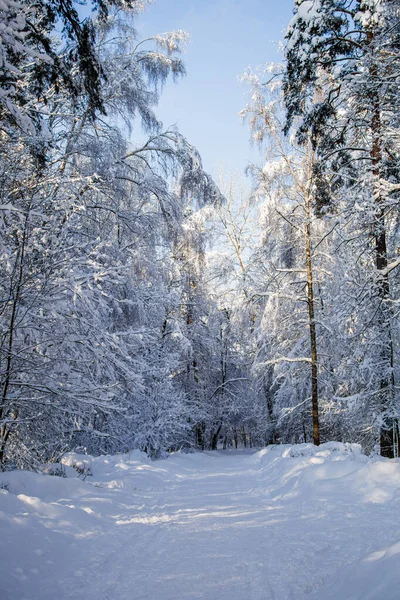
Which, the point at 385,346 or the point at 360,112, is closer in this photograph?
the point at 360,112

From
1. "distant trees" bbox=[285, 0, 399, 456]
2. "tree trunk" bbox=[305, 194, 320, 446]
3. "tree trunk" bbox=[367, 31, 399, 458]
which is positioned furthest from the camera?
"tree trunk" bbox=[305, 194, 320, 446]

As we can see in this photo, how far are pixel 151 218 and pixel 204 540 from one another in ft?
29.0

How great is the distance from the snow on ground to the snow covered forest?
1.46 metres

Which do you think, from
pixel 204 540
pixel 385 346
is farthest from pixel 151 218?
pixel 204 540

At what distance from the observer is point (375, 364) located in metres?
8.62

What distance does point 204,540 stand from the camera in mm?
4105

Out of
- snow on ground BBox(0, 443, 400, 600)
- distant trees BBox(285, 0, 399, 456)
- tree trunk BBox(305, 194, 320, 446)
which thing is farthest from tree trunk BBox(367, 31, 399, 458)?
tree trunk BBox(305, 194, 320, 446)

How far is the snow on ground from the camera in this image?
280cm

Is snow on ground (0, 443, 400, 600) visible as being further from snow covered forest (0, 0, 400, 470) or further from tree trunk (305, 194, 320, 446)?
tree trunk (305, 194, 320, 446)

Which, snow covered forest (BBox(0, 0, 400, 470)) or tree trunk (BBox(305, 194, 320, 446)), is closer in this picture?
snow covered forest (BBox(0, 0, 400, 470))

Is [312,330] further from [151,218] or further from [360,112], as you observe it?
[360,112]

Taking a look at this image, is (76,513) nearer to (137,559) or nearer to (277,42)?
(137,559)

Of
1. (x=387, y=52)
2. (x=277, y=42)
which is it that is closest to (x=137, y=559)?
(x=387, y=52)

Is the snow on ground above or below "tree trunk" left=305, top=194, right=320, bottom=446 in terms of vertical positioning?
below
